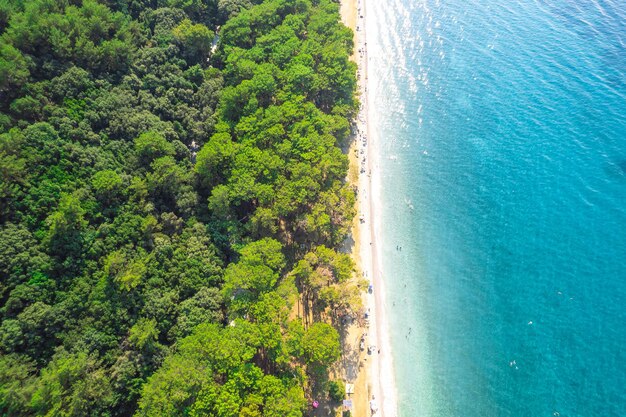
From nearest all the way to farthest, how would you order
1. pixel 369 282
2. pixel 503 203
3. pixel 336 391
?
pixel 336 391, pixel 369 282, pixel 503 203

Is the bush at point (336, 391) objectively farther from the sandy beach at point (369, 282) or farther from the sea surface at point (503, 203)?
the sea surface at point (503, 203)

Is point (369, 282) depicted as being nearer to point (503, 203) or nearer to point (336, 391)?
point (336, 391)

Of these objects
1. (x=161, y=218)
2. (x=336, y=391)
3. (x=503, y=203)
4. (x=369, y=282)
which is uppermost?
(x=161, y=218)

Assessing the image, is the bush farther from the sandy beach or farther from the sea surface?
the sea surface

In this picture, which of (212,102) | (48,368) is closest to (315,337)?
(48,368)

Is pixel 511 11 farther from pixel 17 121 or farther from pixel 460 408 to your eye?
pixel 17 121

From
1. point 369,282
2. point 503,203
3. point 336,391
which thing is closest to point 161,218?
point 369,282
